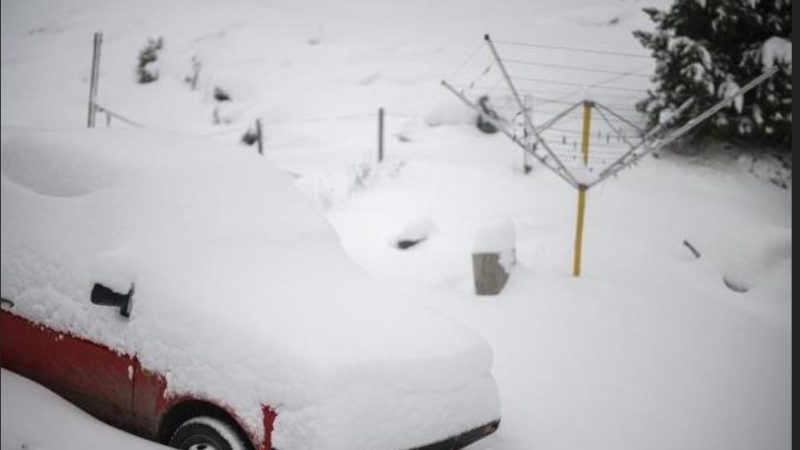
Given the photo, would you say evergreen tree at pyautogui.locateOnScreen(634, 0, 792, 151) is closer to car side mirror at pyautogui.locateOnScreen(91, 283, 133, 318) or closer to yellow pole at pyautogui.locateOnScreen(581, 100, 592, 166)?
yellow pole at pyautogui.locateOnScreen(581, 100, 592, 166)

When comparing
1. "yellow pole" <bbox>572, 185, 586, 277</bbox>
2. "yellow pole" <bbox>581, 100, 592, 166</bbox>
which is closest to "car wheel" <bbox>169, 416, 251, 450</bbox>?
"yellow pole" <bbox>572, 185, 586, 277</bbox>

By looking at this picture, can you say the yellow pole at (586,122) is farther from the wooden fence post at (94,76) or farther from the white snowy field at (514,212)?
the wooden fence post at (94,76)

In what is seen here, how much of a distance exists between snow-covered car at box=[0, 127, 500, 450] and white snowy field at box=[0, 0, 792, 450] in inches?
13.5

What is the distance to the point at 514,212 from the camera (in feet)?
28.6

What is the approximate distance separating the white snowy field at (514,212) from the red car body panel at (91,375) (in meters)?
0.10

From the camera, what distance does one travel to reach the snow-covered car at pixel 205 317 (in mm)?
2584

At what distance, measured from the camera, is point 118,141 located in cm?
381

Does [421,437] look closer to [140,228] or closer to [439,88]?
[140,228]

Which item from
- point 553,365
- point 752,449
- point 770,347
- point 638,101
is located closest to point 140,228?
point 553,365

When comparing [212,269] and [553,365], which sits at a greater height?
[212,269]

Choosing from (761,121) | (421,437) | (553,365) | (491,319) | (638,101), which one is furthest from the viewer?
(638,101)

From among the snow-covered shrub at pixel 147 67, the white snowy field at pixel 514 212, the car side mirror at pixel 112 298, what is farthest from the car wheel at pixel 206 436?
the snow-covered shrub at pixel 147 67

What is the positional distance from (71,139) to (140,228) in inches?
40.8

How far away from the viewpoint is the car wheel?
2.56 meters
